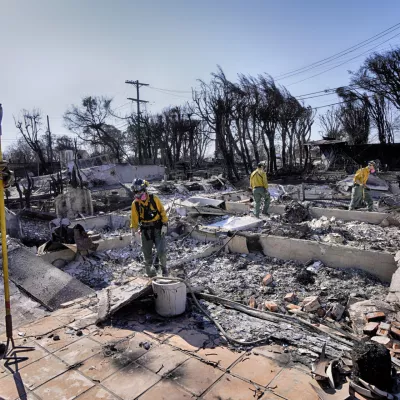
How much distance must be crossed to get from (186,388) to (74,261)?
5.60 metres

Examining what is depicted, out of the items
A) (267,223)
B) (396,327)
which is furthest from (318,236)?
(396,327)

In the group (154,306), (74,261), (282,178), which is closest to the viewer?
(154,306)

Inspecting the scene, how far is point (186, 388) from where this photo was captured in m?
2.51

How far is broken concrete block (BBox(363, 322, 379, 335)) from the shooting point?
3.60 m

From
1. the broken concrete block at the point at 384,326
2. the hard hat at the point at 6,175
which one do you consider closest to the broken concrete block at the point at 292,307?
the broken concrete block at the point at 384,326

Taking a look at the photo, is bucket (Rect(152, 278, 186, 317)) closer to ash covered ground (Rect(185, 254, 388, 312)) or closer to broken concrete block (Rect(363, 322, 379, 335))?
ash covered ground (Rect(185, 254, 388, 312))

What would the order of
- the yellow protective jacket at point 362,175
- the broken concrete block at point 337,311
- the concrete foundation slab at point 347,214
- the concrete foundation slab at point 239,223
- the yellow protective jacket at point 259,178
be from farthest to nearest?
the yellow protective jacket at point 362,175
the yellow protective jacket at point 259,178
the concrete foundation slab at point 347,214
the concrete foundation slab at point 239,223
the broken concrete block at point 337,311

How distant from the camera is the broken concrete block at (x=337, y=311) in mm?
4441

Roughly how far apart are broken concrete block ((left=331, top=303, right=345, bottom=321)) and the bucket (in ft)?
7.30

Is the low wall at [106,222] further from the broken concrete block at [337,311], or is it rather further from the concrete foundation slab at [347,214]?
the broken concrete block at [337,311]

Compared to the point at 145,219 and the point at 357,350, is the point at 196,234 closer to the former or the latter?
the point at 145,219

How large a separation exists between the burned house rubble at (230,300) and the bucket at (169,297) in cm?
7

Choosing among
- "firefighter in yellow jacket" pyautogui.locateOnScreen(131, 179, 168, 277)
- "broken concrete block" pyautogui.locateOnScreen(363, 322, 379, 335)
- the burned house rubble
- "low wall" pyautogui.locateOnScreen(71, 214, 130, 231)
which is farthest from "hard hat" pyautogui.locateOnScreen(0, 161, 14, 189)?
"low wall" pyautogui.locateOnScreen(71, 214, 130, 231)

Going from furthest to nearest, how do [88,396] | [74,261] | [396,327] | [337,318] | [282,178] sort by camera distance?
1. [282,178]
2. [74,261]
3. [337,318]
4. [396,327]
5. [88,396]
